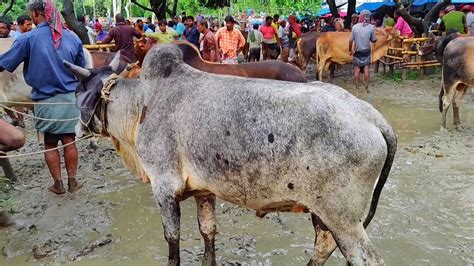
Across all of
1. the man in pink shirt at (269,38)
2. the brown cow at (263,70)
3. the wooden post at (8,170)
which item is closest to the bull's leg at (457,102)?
the brown cow at (263,70)

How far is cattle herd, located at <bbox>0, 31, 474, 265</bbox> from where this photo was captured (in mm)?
2438

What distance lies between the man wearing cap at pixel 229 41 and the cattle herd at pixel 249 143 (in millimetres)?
6072

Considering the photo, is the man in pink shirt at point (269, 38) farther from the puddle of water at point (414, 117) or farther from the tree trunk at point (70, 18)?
the tree trunk at point (70, 18)

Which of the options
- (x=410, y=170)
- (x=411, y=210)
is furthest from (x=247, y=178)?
(x=410, y=170)

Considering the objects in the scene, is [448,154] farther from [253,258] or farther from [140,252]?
[140,252]

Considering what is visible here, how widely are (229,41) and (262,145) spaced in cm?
718

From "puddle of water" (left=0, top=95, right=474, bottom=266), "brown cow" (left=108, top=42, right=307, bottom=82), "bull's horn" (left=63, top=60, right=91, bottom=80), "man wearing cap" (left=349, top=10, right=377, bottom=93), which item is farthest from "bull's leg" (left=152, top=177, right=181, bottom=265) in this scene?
"man wearing cap" (left=349, top=10, right=377, bottom=93)

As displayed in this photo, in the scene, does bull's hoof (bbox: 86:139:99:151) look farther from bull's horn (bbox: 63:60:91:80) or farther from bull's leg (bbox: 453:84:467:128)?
bull's leg (bbox: 453:84:467:128)

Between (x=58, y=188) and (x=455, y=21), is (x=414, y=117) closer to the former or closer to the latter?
(x=455, y=21)

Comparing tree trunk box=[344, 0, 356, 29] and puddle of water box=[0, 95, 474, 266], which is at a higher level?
tree trunk box=[344, 0, 356, 29]

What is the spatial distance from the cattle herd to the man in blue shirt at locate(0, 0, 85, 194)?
122 centimetres

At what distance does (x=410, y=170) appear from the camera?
5715 millimetres

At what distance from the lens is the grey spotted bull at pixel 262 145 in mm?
2434

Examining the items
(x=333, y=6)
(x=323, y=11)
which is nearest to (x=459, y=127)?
(x=333, y=6)
